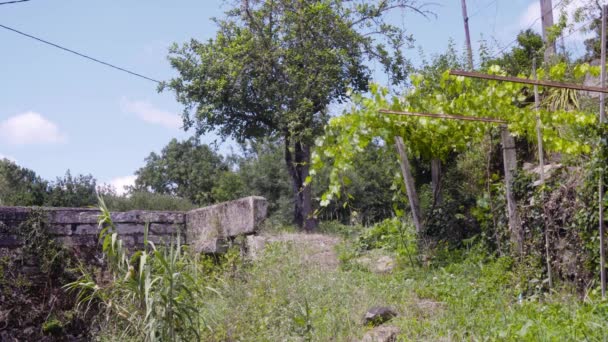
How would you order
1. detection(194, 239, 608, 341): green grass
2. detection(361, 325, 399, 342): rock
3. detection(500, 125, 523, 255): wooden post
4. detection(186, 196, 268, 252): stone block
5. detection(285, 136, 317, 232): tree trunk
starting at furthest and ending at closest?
detection(285, 136, 317, 232): tree trunk → detection(186, 196, 268, 252): stone block → detection(500, 125, 523, 255): wooden post → detection(361, 325, 399, 342): rock → detection(194, 239, 608, 341): green grass

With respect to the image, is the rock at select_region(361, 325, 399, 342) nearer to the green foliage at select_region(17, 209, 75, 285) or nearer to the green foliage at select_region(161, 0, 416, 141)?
the green foliage at select_region(17, 209, 75, 285)

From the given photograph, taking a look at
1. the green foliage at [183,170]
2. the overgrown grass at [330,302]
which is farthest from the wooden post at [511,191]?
the green foliage at [183,170]

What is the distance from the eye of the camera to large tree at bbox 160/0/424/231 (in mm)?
13328

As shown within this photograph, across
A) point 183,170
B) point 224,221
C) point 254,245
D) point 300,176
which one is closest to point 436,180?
point 254,245

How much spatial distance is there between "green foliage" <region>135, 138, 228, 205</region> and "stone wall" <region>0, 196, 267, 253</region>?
52.9 feet

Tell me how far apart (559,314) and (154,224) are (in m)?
5.47

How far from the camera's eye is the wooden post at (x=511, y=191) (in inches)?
257

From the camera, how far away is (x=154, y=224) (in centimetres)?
887

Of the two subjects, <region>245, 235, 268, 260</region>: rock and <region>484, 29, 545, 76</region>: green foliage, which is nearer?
<region>245, 235, 268, 260</region>: rock

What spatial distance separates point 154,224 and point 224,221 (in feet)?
3.20

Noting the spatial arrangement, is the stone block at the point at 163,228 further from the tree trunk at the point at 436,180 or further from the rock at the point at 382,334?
the rock at the point at 382,334

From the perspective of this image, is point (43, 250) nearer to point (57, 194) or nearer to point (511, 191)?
point (511, 191)

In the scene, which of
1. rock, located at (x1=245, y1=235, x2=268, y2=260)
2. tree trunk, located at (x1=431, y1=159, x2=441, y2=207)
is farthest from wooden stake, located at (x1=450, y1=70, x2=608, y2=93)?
rock, located at (x1=245, y1=235, x2=268, y2=260)

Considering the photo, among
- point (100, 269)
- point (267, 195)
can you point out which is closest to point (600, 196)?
point (100, 269)
